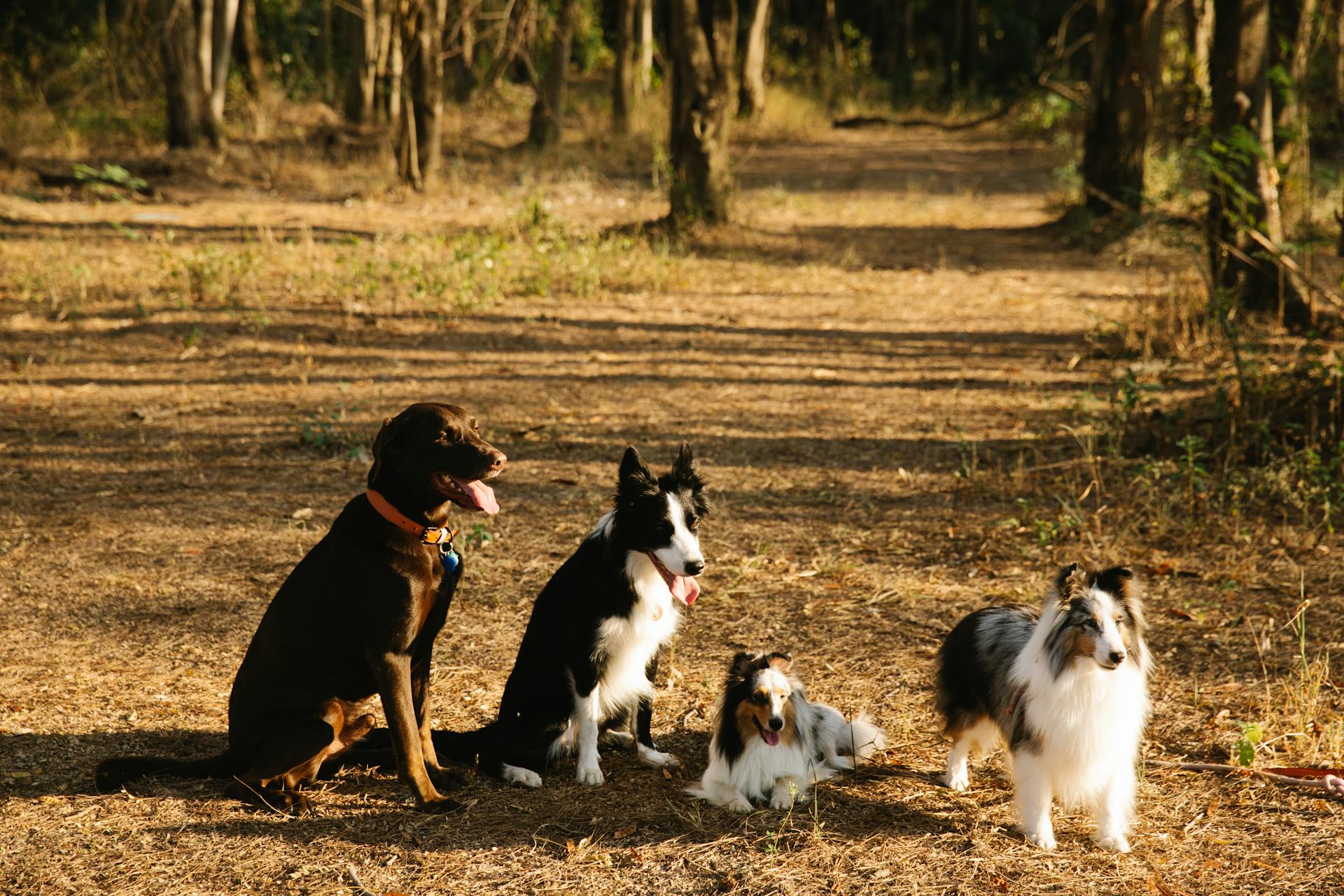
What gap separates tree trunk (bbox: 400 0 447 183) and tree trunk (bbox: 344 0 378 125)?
3.61 meters

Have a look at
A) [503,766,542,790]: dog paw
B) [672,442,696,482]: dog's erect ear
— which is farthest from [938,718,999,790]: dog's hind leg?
[503,766,542,790]: dog paw

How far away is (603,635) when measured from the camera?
4.11 metres

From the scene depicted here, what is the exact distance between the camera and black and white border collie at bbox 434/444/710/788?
405 centimetres

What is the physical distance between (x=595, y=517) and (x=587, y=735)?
2705mm

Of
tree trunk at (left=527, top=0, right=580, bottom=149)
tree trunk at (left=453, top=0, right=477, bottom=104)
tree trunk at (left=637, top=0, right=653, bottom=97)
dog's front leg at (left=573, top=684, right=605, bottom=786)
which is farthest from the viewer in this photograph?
tree trunk at (left=637, top=0, right=653, bottom=97)

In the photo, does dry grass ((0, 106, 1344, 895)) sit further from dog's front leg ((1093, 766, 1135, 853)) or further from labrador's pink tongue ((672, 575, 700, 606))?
labrador's pink tongue ((672, 575, 700, 606))

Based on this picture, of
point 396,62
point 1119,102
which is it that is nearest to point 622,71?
point 396,62

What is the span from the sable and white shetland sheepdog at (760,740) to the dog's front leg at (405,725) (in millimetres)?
894

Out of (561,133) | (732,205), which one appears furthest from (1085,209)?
(561,133)

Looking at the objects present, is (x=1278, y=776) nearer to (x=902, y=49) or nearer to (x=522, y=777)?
(x=522, y=777)

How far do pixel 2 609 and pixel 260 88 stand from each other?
1821 centimetres

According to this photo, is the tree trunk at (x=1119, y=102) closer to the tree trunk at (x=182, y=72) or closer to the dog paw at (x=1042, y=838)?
the dog paw at (x=1042, y=838)

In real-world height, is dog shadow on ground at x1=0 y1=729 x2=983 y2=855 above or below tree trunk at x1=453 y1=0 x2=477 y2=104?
below

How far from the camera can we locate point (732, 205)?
48.2 ft
